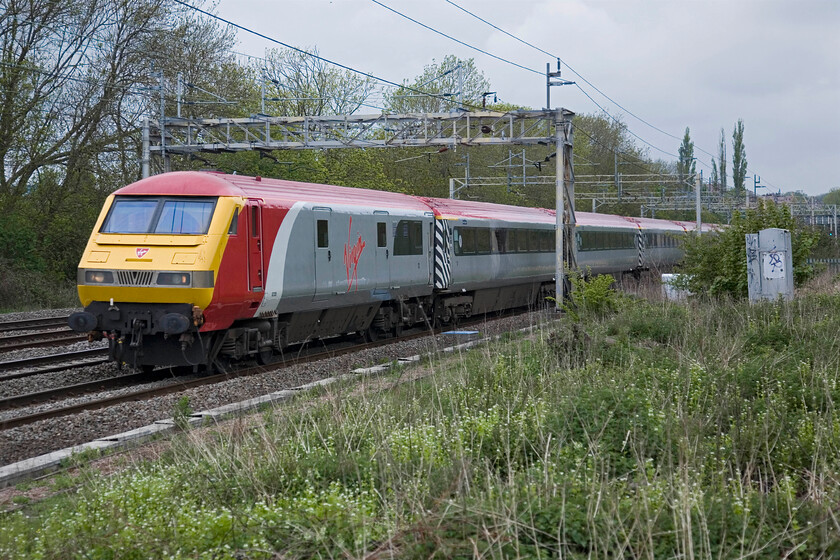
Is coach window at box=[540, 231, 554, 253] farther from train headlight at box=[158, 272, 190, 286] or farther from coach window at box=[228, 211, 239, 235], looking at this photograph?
train headlight at box=[158, 272, 190, 286]

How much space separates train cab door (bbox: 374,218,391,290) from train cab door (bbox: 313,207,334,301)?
1.86 meters

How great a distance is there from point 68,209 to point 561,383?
27.1 meters

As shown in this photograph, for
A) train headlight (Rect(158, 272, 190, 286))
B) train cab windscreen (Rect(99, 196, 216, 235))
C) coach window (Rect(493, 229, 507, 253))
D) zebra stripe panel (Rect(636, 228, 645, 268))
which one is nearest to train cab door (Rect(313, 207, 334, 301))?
train cab windscreen (Rect(99, 196, 216, 235))

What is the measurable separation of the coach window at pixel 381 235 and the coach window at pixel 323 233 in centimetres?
206

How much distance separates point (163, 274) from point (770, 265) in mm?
12482

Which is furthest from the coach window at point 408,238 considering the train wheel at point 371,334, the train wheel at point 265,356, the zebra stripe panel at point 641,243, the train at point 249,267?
the zebra stripe panel at point 641,243

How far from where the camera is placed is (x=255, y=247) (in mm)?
14219

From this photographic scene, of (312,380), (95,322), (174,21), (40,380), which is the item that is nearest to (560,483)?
(312,380)

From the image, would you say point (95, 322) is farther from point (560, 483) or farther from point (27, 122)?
point (27, 122)

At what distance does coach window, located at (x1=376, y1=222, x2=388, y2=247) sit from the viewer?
720 inches

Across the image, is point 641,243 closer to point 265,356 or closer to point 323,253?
point 323,253

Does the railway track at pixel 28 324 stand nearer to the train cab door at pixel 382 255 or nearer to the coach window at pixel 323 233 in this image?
the train cab door at pixel 382 255

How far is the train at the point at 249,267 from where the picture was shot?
523 inches

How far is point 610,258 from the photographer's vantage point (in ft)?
114
